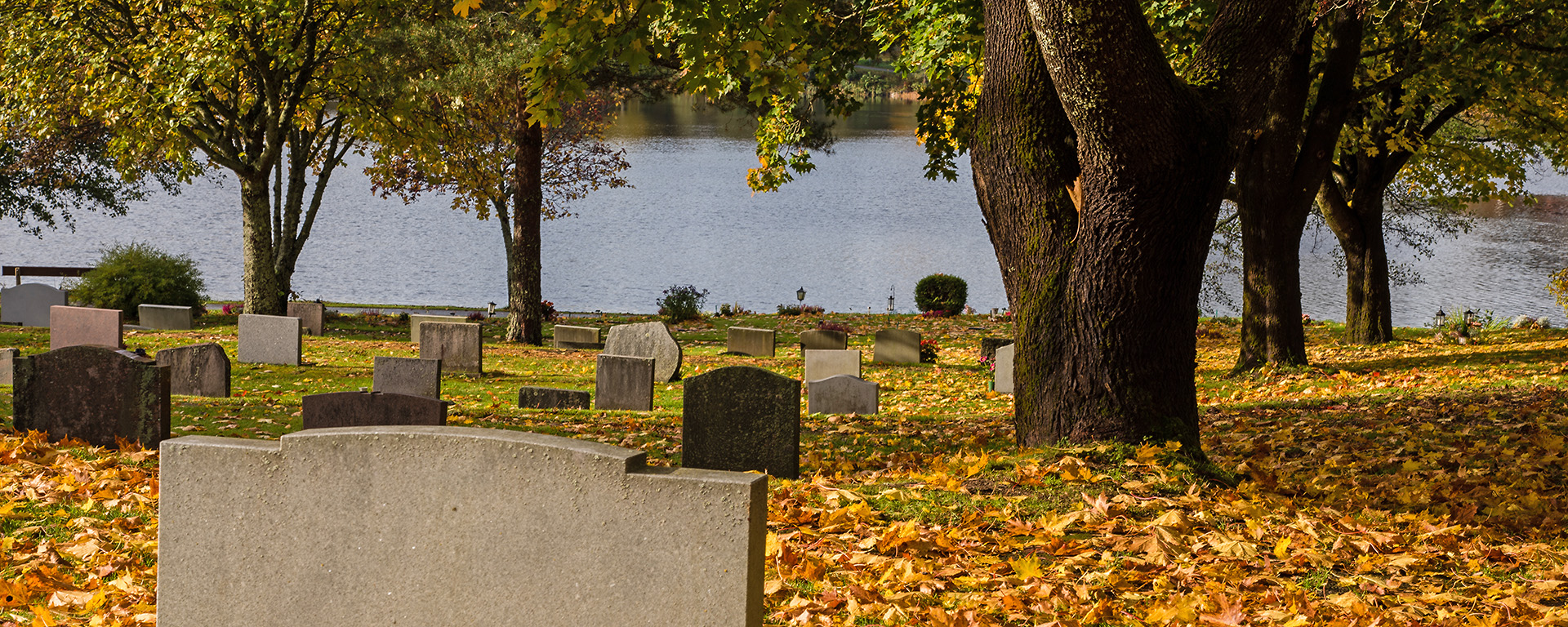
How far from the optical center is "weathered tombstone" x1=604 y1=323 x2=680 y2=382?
631 inches

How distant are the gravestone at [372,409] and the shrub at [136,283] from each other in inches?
705

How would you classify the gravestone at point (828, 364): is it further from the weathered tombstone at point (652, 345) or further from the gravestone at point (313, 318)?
the gravestone at point (313, 318)

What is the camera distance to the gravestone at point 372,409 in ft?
24.3

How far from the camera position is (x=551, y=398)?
1186 cm

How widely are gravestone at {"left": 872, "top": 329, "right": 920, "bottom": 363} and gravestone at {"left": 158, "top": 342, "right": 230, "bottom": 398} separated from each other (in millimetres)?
10416

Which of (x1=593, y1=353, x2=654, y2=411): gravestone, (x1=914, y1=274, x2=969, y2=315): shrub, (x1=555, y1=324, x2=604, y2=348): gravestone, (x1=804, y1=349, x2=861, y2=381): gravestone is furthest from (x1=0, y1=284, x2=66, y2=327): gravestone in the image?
(x1=914, y1=274, x2=969, y2=315): shrub

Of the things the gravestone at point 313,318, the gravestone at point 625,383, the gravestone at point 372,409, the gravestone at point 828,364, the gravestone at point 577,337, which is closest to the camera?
the gravestone at point 372,409

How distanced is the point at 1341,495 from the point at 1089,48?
9.45 feet

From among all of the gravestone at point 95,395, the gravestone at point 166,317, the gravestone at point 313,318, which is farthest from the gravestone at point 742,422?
the gravestone at point 166,317

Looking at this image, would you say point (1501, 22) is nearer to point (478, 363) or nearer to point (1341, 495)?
point (1341, 495)

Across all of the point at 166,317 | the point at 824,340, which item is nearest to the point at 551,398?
the point at 824,340

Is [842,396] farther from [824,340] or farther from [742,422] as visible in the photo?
[824,340]

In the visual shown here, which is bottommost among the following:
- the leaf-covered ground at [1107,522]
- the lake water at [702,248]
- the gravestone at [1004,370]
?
the leaf-covered ground at [1107,522]

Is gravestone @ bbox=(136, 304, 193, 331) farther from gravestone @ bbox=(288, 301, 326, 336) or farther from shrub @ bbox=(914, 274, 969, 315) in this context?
shrub @ bbox=(914, 274, 969, 315)
